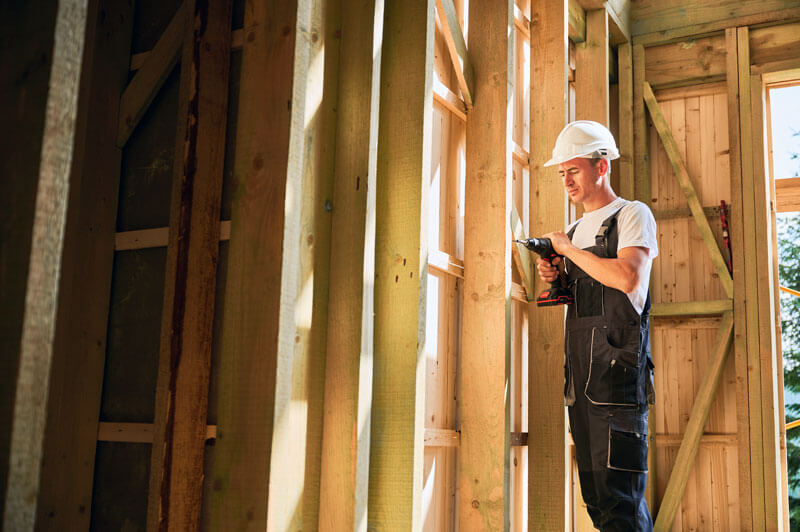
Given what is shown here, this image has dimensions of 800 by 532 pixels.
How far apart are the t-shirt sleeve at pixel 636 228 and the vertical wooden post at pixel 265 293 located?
5.47 feet

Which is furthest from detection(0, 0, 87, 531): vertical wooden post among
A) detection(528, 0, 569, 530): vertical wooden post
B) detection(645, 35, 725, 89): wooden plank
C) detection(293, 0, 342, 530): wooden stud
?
detection(645, 35, 725, 89): wooden plank

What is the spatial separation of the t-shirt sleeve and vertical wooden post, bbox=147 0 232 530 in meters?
1.69

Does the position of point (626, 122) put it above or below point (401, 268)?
above

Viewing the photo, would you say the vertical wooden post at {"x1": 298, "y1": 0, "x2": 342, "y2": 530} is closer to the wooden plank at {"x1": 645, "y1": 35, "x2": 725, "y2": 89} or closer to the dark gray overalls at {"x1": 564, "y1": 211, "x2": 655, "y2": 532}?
the dark gray overalls at {"x1": 564, "y1": 211, "x2": 655, "y2": 532}

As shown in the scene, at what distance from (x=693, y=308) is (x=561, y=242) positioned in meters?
2.72

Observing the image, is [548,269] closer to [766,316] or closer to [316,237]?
[316,237]

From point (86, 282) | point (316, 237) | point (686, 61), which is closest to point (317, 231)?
point (316, 237)

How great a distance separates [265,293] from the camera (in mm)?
2096

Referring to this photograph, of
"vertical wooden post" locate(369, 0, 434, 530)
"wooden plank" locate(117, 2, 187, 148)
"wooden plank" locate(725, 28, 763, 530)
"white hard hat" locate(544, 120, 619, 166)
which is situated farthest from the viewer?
"wooden plank" locate(725, 28, 763, 530)

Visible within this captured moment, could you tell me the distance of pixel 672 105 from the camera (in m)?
6.25

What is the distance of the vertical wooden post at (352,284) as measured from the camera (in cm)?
246

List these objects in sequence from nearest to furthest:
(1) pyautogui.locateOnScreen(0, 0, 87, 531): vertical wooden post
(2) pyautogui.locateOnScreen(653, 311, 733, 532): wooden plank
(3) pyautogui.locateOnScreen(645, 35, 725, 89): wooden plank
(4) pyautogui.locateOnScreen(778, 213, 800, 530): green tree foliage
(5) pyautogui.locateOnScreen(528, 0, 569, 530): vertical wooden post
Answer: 1. (1) pyautogui.locateOnScreen(0, 0, 87, 531): vertical wooden post
2. (5) pyautogui.locateOnScreen(528, 0, 569, 530): vertical wooden post
3. (2) pyautogui.locateOnScreen(653, 311, 733, 532): wooden plank
4. (3) pyautogui.locateOnScreen(645, 35, 725, 89): wooden plank
5. (4) pyautogui.locateOnScreen(778, 213, 800, 530): green tree foliage

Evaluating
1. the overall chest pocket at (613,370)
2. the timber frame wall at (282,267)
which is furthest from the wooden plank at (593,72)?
the overall chest pocket at (613,370)

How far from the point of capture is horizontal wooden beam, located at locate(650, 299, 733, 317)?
18.7ft
